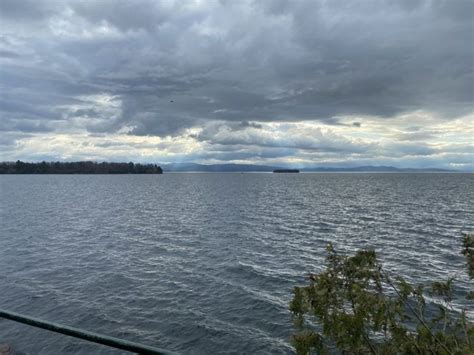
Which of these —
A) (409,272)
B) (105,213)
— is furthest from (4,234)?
(409,272)

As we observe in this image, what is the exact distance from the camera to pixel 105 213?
58000mm

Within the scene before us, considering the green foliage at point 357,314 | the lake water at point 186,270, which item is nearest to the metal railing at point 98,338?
the green foliage at point 357,314

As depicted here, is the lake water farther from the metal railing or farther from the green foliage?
the metal railing

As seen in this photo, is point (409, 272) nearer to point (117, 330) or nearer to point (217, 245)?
point (217, 245)

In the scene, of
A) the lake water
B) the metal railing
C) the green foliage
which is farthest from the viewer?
the lake water

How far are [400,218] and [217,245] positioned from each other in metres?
29.9

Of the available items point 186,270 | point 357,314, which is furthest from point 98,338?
point 186,270

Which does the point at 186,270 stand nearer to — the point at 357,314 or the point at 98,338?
the point at 357,314

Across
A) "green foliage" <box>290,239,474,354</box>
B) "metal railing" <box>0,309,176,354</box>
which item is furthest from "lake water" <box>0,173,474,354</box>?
"metal railing" <box>0,309,176,354</box>

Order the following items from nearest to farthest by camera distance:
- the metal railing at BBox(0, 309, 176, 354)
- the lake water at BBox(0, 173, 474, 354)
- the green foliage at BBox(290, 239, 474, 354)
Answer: the metal railing at BBox(0, 309, 176, 354) < the green foliage at BBox(290, 239, 474, 354) < the lake water at BBox(0, 173, 474, 354)

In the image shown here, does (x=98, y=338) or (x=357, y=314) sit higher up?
(x=98, y=338)

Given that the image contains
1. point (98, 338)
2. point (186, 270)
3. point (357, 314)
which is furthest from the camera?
point (186, 270)

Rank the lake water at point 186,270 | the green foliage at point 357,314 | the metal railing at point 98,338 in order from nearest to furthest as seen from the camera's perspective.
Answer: the metal railing at point 98,338 < the green foliage at point 357,314 < the lake water at point 186,270

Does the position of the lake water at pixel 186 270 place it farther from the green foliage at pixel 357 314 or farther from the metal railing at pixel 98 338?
the metal railing at pixel 98 338
